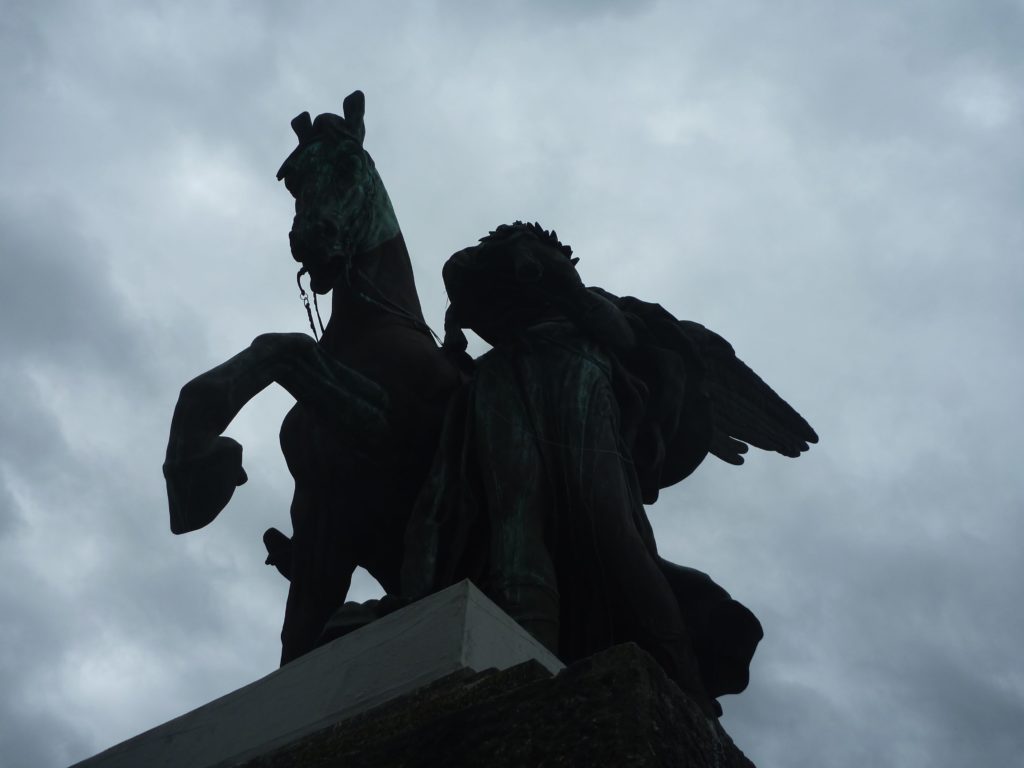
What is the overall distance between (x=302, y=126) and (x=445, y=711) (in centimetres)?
376

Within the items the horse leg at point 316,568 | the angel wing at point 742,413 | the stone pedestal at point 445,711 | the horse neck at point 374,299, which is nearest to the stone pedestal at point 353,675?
the stone pedestal at point 445,711

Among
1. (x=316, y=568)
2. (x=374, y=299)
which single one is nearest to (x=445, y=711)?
(x=316, y=568)

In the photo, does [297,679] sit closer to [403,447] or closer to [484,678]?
[484,678]

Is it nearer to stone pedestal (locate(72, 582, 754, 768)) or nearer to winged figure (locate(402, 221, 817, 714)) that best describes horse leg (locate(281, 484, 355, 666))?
winged figure (locate(402, 221, 817, 714))

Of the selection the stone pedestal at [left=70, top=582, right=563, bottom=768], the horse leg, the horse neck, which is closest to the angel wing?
the horse neck

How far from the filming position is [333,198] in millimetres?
5805

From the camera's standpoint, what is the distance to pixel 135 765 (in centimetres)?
380

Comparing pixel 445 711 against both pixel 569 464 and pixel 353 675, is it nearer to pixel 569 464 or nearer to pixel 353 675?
pixel 353 675

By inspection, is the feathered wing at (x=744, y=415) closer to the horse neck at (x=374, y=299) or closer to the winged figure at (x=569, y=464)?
the winged figure at (x=569, y=464)

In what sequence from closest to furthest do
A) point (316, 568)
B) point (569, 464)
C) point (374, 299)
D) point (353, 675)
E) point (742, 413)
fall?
point (353, 675) < point (569, 464) < point (316, 568) < point (374, 299) < point (742, 413)

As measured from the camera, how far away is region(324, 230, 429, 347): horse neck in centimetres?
569

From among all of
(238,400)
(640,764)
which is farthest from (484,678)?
(238,400)

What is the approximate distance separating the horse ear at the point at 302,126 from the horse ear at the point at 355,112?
19 cm

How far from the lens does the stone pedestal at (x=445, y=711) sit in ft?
8.54
